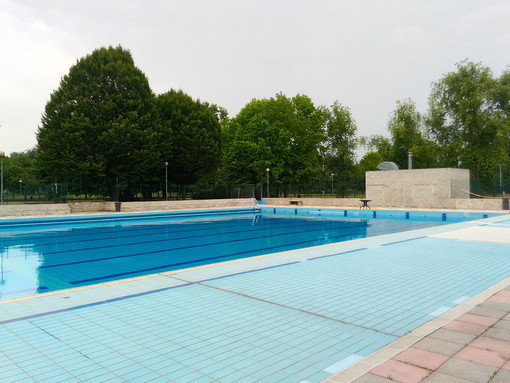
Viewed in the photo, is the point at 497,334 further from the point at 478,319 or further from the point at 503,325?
the point at 478,319

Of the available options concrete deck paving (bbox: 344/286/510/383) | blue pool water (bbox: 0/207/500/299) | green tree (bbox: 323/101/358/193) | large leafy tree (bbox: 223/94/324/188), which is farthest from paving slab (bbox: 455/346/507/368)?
green tree (bbox: 323/101/358/193)

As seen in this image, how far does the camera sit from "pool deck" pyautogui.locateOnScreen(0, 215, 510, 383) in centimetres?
267

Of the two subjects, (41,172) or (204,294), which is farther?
(41,172)

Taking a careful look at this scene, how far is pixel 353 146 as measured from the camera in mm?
47719

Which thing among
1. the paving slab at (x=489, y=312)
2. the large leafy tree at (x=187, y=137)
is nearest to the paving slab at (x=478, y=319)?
the paving slab at (x=489, y=312)

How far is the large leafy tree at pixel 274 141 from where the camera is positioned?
3522 centimetres

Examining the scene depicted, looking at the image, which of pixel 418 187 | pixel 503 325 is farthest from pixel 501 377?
pixel 418 187

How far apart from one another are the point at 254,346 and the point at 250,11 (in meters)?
23.5

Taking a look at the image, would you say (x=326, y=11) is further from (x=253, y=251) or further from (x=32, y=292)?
(x=32, y=292)

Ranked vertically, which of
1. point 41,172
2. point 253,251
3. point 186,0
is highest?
point 186,0

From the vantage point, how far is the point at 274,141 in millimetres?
36031

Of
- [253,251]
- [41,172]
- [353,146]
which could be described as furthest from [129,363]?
[353,146]

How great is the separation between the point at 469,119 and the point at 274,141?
18.8 meters

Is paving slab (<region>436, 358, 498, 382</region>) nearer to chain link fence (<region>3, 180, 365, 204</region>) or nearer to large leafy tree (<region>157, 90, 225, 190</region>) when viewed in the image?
chain link fence (<region>3, 180, 365, 204</region>)
